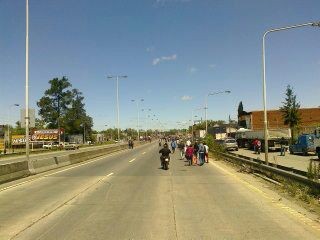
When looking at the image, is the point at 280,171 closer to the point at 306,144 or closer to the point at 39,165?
the point at 39,165

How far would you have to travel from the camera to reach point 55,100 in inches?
5438

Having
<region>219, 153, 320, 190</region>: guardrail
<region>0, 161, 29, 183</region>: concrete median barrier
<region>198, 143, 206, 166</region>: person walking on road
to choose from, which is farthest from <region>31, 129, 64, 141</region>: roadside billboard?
<region>0, 161, 29, 183</region>: concrete median barrier

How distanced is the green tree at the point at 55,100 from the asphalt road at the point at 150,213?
4754 inches

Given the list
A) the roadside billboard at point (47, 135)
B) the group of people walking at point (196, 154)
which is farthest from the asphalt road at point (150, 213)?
the roadside billboard at point (47, 135)

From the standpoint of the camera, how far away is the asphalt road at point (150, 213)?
9.24m

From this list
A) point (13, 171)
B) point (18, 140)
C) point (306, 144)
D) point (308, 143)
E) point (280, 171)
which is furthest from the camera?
point (18, 140)

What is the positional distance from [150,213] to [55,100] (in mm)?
129915

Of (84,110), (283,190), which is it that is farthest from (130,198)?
(84,110)

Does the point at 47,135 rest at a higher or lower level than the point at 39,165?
higher

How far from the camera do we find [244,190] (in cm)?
1666

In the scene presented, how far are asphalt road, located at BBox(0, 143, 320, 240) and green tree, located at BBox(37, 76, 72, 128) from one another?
120739 millimetres

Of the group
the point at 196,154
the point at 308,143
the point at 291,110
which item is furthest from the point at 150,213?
the point at 291,110

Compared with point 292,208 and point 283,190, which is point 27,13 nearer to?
point 283,190

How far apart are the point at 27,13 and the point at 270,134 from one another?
1309 inches
